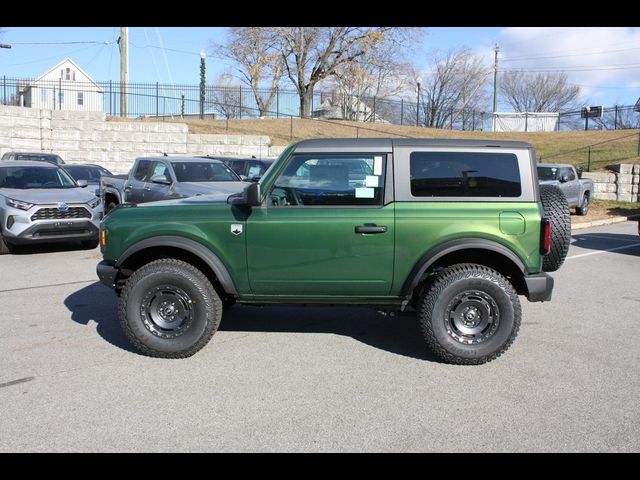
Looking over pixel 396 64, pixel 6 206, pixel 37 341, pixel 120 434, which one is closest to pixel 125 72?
pixel 396 64

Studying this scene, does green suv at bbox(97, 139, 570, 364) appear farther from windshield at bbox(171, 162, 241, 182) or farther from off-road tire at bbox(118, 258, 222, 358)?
windshield at bbox(171, 162, 241, 182)

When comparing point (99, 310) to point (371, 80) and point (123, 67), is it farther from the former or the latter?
point (371, 80)

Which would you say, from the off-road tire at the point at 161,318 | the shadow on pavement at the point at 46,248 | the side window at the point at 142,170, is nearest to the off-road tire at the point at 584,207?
the side window at the point at 142,170

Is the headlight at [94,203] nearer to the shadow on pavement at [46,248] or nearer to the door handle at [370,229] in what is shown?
the shadow on pavement at [46,248]

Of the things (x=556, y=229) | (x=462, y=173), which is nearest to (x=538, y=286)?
(x=556, y=229)

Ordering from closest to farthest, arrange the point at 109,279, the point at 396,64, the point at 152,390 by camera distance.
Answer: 1. the point at 152,390
2. the point at 109,279
3. the point at 396,64

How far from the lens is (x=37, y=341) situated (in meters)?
5.95

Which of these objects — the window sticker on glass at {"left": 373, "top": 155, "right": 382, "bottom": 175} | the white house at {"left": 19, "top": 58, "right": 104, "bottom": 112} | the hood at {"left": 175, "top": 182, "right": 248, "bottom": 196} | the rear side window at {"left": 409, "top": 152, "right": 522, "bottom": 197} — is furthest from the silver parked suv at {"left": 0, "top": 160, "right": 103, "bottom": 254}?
the white house at {"left": 19, "top": 58, "right": 104, "bottom": 112}

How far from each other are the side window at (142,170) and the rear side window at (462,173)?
8906 mm

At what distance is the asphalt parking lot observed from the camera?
3938mm

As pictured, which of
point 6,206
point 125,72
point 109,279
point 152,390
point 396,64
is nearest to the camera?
point 152,390

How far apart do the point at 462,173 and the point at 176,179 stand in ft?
25.3

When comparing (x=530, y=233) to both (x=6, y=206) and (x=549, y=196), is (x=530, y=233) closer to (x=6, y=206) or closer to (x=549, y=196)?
(x=549, y=196)
